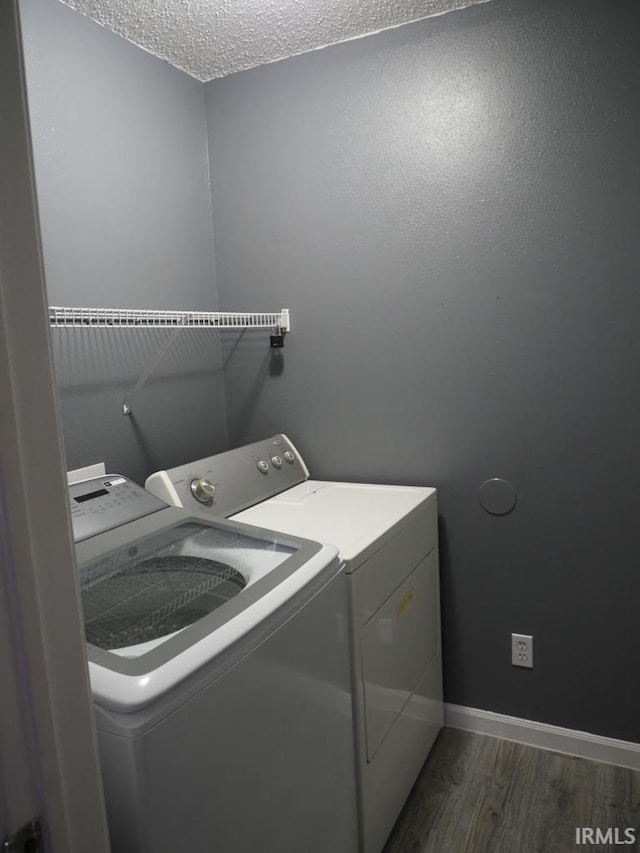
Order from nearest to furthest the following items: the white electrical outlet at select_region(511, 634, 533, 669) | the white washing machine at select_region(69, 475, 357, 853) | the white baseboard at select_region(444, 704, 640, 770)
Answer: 1. the white washing machine at select_region(69, 475, 357, 853)
2. the white baseboard at select_region(444, 704, 640, 770)
3. the white electrical outlet at select_region(511, 634, 533, 669)

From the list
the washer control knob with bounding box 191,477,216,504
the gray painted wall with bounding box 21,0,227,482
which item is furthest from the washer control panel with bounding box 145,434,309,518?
the gray painted wall with bounding box 21,0,227,482

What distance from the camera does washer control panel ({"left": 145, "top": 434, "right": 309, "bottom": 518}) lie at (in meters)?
1.66

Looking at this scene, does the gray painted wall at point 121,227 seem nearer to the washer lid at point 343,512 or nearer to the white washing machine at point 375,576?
the white washing machine at point 375,576

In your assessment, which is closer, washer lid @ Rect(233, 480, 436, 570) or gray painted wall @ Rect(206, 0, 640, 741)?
washer lid @ Rect(233, 480, 436, 570)

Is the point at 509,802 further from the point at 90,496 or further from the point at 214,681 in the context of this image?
the point at 90,496

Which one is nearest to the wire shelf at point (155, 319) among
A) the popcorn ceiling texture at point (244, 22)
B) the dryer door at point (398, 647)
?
the popcorn ceiling texture at point (244, 22)

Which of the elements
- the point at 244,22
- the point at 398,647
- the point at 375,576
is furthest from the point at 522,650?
the point at 244,22

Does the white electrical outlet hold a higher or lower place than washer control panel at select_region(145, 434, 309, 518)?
lower

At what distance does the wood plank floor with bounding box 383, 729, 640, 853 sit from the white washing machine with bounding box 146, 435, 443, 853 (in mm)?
74

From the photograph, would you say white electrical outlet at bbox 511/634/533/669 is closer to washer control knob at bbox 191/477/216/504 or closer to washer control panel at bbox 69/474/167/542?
washer control knob at bbox 191/477/216/504

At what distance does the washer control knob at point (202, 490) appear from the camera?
1708mm

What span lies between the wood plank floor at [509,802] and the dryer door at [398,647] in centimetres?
35

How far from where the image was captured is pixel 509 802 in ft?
5.66

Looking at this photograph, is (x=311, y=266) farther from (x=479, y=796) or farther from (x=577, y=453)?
(x=479, y=796)
